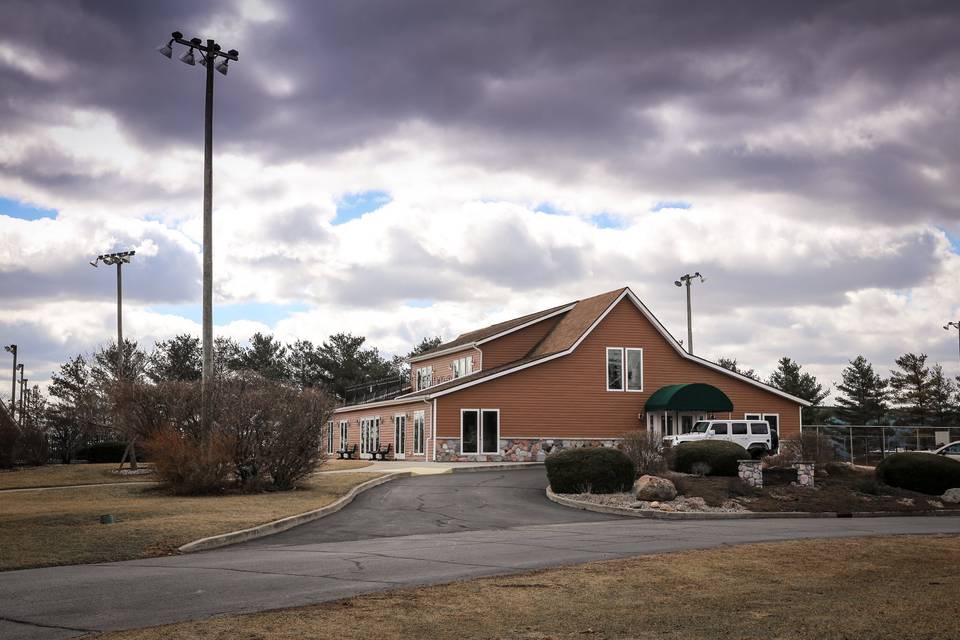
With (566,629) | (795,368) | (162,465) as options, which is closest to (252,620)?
(566,629)

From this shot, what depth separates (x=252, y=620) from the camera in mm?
8641

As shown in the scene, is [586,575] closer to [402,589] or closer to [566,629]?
[402,589]

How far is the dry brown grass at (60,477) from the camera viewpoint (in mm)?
31938

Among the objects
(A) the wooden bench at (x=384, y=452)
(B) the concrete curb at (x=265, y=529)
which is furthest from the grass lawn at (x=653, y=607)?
(A) the wooden bench at (x=384, y=452)

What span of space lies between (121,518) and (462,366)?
1256 inches

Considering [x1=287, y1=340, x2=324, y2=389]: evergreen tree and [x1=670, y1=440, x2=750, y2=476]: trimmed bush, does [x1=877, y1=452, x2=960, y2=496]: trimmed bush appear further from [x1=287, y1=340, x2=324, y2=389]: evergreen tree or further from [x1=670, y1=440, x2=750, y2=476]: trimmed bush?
[x1=287, y1=340, x2=324, y2=389]: evergreen tree

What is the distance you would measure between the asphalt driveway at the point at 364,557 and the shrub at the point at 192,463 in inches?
157

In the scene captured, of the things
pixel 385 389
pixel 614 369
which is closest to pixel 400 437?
pixel 614 369

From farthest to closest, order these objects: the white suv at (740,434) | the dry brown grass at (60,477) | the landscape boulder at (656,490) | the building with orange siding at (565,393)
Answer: the building with orange siding at (565,393) → the white suv at (740,434) → the dry brown grass at (60,477) → the landscape boulder at (656,490)

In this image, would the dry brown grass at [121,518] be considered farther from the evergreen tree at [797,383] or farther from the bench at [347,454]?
the evergreen tree at [797,383]

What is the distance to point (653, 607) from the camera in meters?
9.38

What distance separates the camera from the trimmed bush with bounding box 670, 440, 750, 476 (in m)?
27.8

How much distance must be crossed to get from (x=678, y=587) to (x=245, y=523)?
10025mm

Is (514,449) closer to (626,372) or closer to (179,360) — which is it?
(626,372)
